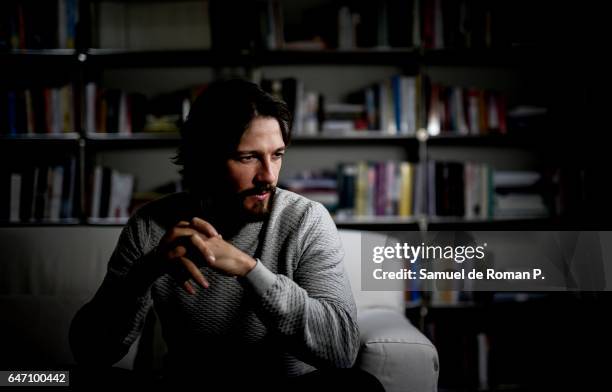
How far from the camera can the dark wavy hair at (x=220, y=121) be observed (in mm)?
1157

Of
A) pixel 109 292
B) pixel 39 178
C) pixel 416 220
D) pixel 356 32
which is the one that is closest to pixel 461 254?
pixel 416 220

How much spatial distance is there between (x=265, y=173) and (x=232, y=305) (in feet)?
1.03

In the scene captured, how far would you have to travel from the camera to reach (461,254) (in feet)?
8.13

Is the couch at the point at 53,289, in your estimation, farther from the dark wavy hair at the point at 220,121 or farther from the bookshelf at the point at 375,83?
the bookshelf at the point at 375,83

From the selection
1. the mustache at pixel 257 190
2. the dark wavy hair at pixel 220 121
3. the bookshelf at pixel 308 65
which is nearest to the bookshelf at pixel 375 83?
the bookshelf at pixel 308 65

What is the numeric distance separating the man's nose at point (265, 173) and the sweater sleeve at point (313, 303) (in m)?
0.14

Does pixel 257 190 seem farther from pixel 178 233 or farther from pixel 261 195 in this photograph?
pixel 178 233

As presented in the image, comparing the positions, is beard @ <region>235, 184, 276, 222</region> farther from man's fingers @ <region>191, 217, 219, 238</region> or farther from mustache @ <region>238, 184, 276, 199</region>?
man's fingers @ <region>191, 217, 219, 238</region>

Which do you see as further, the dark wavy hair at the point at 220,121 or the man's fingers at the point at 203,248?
the dark wavy hair at the point at 220,121

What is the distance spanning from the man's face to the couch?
1.67 ft

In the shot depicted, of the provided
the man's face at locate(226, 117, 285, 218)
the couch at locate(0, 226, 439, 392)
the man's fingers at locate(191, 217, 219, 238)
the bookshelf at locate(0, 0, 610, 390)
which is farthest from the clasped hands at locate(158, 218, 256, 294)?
the bookshelf at locate(0, 0, 610, 390)

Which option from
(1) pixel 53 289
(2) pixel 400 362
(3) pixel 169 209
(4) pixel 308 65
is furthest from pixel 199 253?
(4) pixel 308 65

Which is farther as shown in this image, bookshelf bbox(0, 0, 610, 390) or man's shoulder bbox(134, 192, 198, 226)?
bookshelf bbox(0, 0, 610, 390)

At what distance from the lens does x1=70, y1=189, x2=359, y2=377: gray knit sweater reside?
40.6 inches
